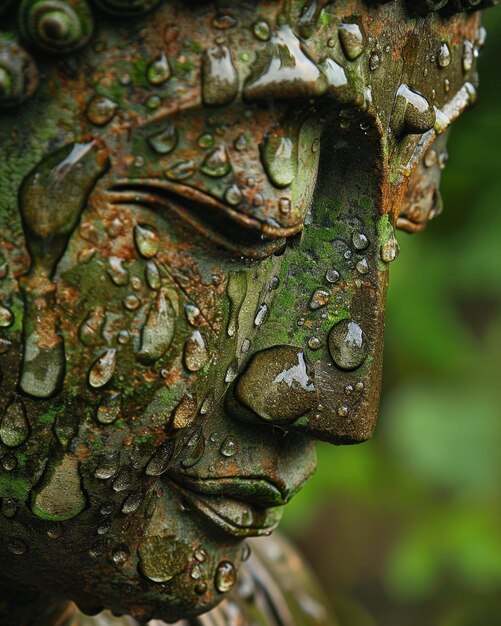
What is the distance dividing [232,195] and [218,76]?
0.07 meters

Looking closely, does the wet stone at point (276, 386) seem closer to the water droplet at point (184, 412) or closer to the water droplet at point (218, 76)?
the water droplet at point (184, 412)

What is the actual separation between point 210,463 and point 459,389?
1.56 m

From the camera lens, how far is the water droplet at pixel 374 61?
0.66 m

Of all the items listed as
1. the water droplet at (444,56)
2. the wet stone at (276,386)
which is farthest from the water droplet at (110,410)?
the water droplet at (444,56)

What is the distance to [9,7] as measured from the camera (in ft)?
1.85

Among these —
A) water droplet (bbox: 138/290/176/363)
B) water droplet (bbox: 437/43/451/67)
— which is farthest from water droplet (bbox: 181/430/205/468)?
water droplet (bbox: 437/43/451/67)

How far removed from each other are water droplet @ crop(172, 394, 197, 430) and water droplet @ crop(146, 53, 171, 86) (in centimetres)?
19

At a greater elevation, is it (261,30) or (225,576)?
(261,30)

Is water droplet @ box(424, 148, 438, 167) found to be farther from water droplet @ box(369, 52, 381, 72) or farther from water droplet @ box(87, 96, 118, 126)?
water droplet @ box(87, 96, 118, 126)

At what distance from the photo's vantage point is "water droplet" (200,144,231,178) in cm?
61

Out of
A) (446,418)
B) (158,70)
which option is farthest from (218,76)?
(446,418)

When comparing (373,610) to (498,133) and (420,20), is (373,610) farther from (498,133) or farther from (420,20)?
(420,20)

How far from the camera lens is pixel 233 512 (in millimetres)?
783

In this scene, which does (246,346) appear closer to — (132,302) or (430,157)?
(132,302)
